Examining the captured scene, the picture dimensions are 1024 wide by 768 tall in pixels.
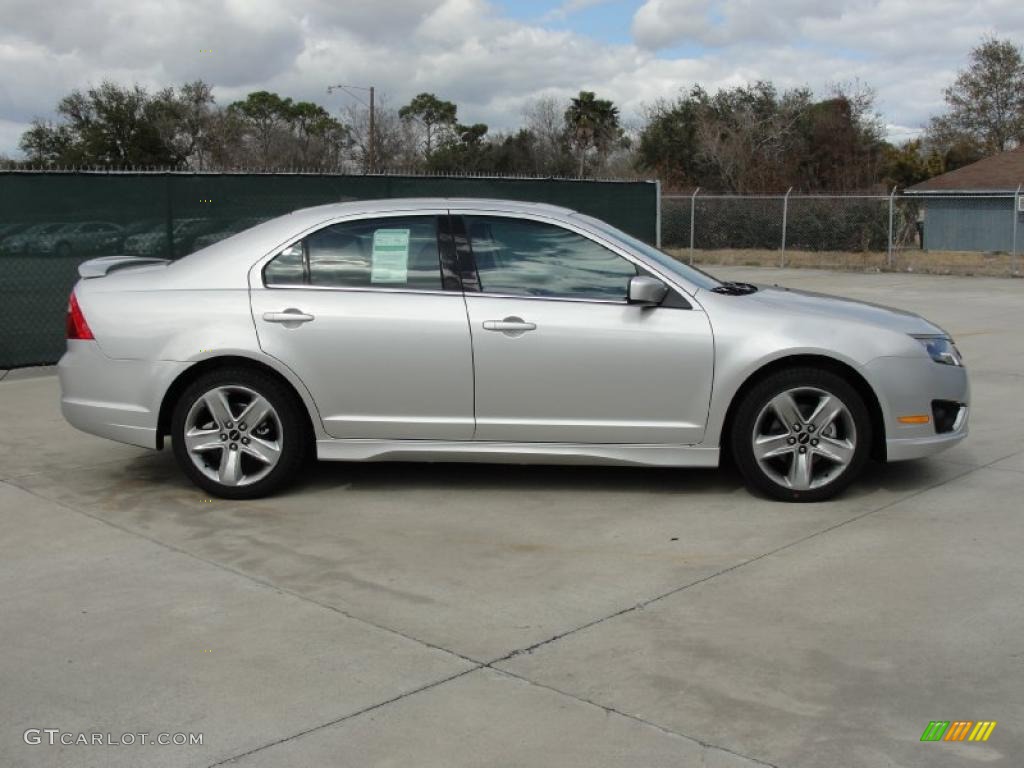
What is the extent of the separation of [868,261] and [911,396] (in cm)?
2268

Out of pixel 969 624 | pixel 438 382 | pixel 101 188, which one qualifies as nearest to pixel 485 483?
pixel 438 382

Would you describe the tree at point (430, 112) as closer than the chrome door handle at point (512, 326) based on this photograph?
No

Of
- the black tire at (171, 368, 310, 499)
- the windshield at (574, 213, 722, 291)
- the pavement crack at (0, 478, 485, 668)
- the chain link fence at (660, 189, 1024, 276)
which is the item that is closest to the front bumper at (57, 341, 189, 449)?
the black tire at (171, 368, 310, 499)

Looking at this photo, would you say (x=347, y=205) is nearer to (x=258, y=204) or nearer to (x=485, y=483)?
(x=485, y=483)

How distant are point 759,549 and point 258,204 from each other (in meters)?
7.98

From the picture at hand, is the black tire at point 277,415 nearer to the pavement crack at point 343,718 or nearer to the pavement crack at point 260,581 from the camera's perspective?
the pavement crack at point 260,581

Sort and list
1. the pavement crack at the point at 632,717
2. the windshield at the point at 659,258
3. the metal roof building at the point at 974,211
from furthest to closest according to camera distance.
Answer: the metal roof building at the point at 974,211, the windshield at the point at 659,258, the pavement crack at the point at 632,717

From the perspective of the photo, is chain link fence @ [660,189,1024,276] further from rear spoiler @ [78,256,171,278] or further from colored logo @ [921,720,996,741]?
colored logo @ [921,720,996,741]

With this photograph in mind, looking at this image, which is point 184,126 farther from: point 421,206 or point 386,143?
point 421,206

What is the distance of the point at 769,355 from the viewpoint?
596cm

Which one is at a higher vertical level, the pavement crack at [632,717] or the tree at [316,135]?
the tree at [316,135]

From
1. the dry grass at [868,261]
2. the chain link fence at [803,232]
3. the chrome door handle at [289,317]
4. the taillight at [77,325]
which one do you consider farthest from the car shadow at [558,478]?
the chain link fence at [803,232]

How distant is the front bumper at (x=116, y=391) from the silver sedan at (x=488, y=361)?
0.04 feet

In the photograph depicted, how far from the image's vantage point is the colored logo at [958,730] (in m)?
3.51
